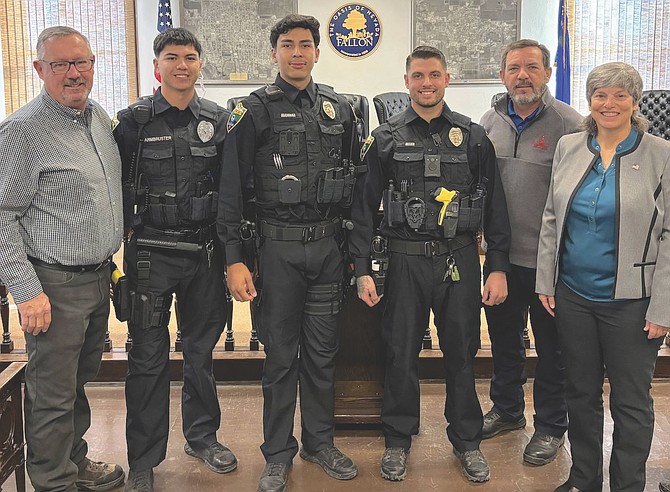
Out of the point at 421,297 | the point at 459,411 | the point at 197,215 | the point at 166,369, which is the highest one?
the point at 197,215

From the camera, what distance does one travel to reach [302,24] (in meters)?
2.55

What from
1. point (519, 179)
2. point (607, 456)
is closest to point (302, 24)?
point (519, 179)

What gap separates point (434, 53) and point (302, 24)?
0.50m

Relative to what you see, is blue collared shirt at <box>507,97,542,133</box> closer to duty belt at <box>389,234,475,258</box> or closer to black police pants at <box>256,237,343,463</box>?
duty belt at <box>389,234,475,258</box>

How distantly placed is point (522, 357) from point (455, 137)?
3.45 feet

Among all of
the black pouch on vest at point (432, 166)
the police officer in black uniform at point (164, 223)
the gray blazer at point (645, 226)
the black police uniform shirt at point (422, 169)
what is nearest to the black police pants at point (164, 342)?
the police officer in black uniform at point (164, 223)

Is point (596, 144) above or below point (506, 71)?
below

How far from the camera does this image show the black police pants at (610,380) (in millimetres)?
2279

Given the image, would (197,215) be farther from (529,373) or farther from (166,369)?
(529,373)

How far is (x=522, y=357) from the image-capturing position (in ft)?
10.1

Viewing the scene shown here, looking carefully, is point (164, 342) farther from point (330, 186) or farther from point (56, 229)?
point (330, 186)

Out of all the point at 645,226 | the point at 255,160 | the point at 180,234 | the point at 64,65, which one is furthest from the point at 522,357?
the point at 64,65

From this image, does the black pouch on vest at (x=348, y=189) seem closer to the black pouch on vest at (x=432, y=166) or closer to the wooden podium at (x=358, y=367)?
the black pouch on vest at (x=432, y=166)

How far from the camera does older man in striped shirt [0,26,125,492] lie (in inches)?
86.2
